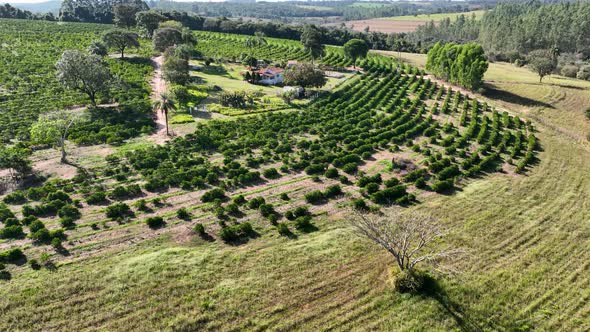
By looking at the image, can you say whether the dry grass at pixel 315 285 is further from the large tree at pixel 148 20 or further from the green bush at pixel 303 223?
the large tree at pixel 148 20

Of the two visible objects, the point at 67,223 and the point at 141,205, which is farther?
the point at 141,205

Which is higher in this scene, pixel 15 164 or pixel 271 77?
pixel 271 77

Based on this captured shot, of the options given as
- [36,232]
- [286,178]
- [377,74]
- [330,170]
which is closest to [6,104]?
[36,232]

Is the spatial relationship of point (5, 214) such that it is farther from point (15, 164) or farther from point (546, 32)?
point (546, 32)

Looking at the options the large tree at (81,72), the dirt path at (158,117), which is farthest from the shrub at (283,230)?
the large tree at (81,72)

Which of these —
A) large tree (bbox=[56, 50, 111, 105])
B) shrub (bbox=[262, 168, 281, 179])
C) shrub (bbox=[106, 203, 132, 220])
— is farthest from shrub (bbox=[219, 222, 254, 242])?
large tree (bbox=[56, 50, 111, 105])

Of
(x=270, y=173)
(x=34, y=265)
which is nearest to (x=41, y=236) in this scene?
Result: (x=34, y=265)
